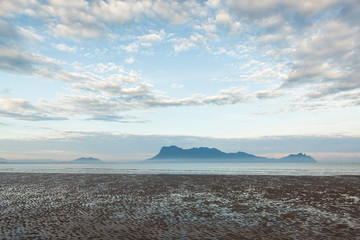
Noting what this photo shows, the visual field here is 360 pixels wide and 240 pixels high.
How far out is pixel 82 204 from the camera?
23.4 meters

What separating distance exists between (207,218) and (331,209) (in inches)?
489

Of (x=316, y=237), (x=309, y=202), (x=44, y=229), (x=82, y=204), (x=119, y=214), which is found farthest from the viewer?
(x=309, y=202)

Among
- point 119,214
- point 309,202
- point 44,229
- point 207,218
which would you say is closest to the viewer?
point 44,229

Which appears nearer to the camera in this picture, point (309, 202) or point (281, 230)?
point (281, 230)

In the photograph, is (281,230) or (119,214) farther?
(119,214)

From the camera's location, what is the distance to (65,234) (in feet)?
44.5

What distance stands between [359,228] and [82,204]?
23.2m

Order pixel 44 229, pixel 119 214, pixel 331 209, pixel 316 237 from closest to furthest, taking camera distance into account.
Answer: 1. pixel 316 237
2. pixel 44 229
3. pixel 119 214
4. pixel 331 209

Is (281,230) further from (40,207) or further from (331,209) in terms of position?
(40,207)

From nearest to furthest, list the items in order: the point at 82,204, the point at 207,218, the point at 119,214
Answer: the point at 207,218 → the point at 119,214 → the point at 82,204

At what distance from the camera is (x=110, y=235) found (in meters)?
13.5

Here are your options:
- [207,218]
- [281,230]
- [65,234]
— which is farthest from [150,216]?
[281,230]

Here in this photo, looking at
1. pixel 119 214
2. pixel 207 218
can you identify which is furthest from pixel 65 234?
pixel 207 218

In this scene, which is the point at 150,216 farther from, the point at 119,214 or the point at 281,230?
the point at 281,230
